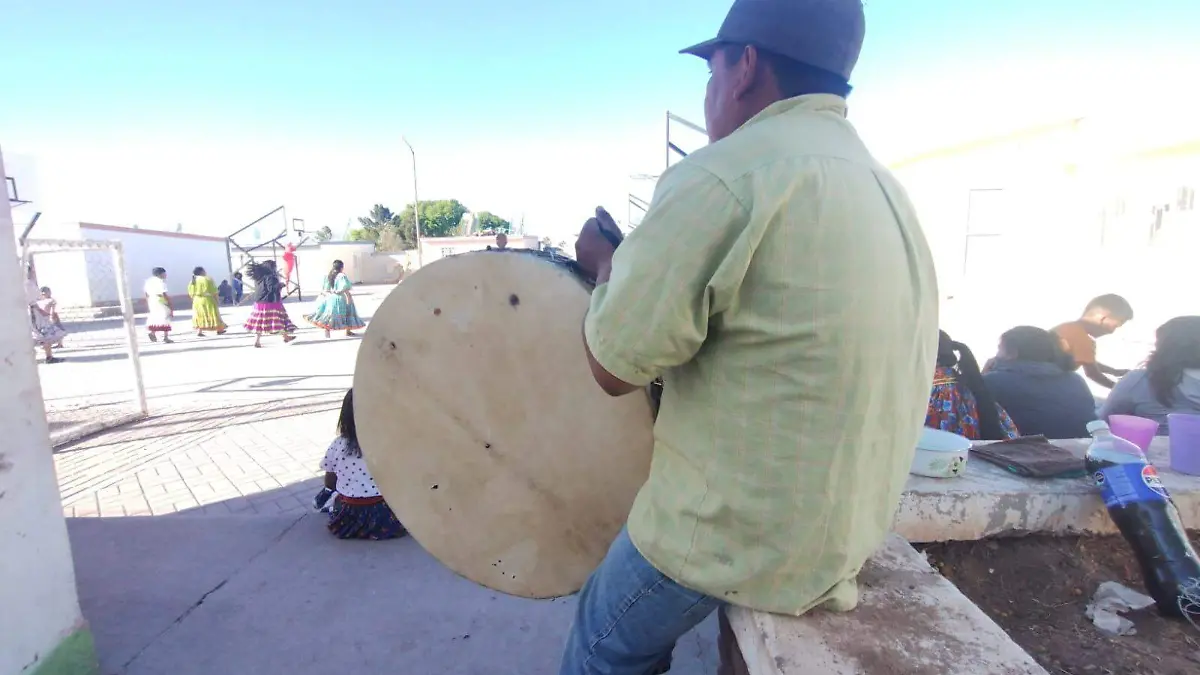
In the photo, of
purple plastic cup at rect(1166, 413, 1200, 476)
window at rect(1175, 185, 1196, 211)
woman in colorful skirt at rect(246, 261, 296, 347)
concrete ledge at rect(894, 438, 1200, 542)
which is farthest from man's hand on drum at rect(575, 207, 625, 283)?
woman in colorful skirt at rect(246, 261, 296, 347)

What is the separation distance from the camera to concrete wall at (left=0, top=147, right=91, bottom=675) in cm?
198

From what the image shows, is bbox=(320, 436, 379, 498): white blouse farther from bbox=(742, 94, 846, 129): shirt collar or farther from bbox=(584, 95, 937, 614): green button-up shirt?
bbox=(742, 94, 846, 129): shirt collar

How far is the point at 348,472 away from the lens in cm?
362

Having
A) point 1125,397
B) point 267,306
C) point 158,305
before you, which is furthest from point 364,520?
point 158,305

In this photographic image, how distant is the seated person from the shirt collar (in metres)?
2.58

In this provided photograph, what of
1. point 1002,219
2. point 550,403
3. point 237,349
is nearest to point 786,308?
point 550,403

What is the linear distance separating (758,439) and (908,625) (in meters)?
0.63

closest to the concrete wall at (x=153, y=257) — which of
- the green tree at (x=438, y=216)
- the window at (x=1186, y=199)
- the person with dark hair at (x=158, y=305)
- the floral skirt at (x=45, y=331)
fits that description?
the person with dark hair at (x=158, y=305)

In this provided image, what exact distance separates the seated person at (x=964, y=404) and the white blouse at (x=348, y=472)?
10.3ft

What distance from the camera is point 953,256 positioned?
9938 mm

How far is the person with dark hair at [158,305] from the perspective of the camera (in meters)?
11.8

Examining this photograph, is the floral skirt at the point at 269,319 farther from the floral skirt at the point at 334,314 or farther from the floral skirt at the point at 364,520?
the floral skirt at the point at 364,520

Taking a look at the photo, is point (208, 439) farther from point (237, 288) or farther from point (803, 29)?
point (237, 288)

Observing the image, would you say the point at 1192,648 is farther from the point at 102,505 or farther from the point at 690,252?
the point at 102,505
